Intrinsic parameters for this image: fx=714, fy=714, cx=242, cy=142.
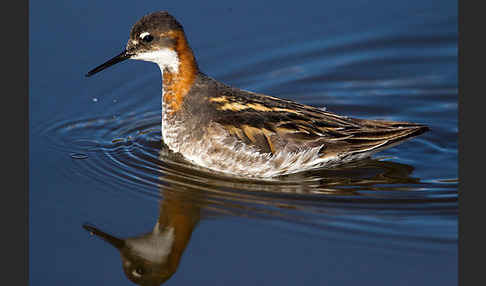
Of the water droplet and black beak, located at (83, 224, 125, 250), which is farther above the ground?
the water droplet

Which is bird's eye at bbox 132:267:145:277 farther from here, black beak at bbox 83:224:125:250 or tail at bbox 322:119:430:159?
tail at bbox 322:119:430:159

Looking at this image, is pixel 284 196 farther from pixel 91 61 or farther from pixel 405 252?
pixel 91 61

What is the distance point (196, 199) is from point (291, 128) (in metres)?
1.31

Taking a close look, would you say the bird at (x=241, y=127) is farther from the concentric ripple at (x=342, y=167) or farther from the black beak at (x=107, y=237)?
the black beak at (x=107, y=237)

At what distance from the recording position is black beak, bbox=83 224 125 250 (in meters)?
6.42

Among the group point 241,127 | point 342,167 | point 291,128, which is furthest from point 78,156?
point 342,167

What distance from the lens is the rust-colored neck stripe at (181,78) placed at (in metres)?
7.97

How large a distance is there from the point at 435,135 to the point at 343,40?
2.43 m

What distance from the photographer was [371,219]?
6.66 m

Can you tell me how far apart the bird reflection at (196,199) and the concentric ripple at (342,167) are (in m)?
0.02

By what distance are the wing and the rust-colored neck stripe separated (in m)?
0.38

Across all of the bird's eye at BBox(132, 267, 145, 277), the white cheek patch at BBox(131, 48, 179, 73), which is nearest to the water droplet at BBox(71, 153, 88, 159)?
the white cheek patch at BBox(131, 48, 179, 73)

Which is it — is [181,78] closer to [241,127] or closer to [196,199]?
[241,127]

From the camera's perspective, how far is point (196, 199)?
707 cm
